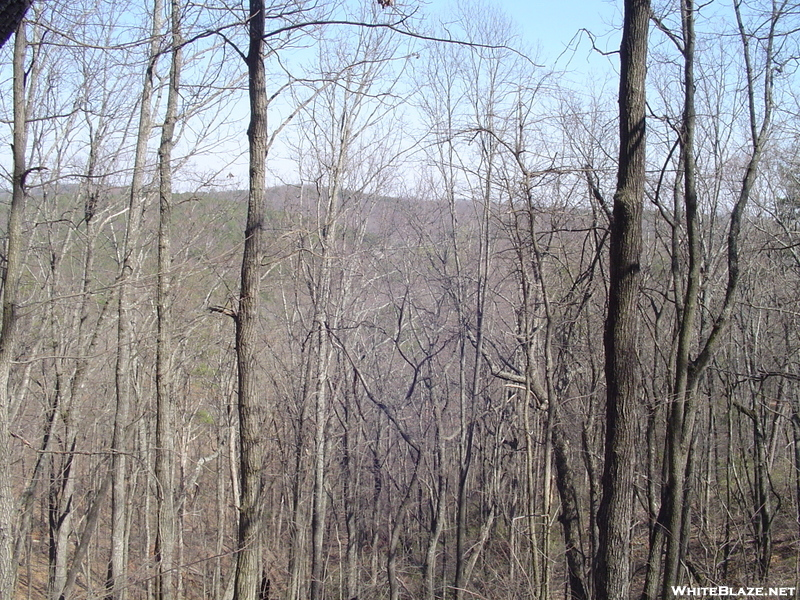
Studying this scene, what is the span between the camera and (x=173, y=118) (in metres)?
7.55

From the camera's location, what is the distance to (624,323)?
4.53 m

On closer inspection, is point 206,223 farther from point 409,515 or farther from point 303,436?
point 409,515

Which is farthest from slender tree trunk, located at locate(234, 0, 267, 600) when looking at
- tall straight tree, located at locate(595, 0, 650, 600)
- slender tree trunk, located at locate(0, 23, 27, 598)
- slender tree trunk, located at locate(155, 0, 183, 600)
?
tall straight tree, located at locate(595, 0, 650, 600)

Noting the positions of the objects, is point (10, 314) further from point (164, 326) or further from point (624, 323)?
point (624, 323)

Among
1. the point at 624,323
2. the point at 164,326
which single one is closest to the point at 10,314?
the point at 164,326

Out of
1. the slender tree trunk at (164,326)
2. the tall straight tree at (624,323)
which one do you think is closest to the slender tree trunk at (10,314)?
the slender tree trunk at (164,326)

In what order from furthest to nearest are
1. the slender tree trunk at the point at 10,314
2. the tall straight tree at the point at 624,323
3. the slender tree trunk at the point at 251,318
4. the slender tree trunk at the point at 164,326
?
1. the slender tree trunk at the point at 164,326
2. the slender tree trunk at the point at 251,318
3. the slender tree trunk at the point at 10,314
4. the tall straight tree at the point at 624,323

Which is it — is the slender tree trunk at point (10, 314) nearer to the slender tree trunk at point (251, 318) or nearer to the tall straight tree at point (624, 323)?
the slender tree trunk at point (251, 318)

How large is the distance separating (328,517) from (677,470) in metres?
11.9

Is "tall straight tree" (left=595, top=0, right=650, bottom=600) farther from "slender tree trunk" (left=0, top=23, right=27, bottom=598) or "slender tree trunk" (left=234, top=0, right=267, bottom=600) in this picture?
"slender tree trunk" (left=0, top=23, right=27, bottom=598)

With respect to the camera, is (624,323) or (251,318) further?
(251,318)

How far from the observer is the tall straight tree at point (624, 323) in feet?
14.8

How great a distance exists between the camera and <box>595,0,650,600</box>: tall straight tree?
4516 mm

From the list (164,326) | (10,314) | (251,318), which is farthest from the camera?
(164,326)
